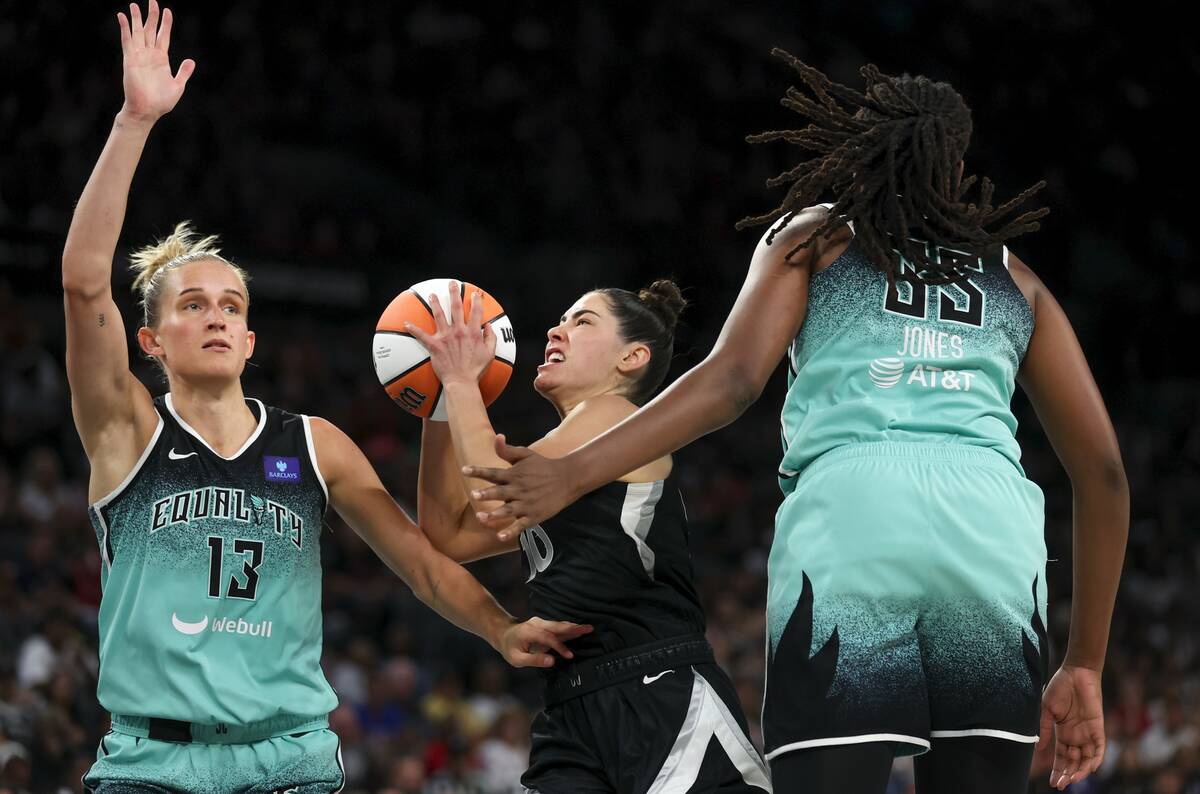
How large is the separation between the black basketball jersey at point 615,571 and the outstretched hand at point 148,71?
1.45 metres

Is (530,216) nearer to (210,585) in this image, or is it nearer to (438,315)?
(438,315)

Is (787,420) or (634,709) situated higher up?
(787,420)

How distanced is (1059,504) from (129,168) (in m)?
12.1

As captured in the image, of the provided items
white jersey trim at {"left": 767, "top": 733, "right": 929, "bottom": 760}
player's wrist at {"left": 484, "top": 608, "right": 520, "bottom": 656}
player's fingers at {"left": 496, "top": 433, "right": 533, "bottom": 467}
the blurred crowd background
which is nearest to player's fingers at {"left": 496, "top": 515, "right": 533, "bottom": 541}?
player's fingers at {"left": 496, "top": 433, "right": 533, "bottom": 467}

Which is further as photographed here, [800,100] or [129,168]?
[129,168]

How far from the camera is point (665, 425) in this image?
2877mm

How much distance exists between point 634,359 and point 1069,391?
137 centimetres

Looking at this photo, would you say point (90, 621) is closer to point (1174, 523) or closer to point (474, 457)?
point (474, 457)

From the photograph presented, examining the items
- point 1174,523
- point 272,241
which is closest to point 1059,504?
point 1174,523

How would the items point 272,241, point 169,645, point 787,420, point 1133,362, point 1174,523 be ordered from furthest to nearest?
point 1133,362 → point 1174,523 → point 272,241 → point 169,645 → point 787,420

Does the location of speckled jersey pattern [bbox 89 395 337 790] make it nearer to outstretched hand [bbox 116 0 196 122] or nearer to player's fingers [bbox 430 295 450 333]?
player's fingers [bbox 430 295 450 333]

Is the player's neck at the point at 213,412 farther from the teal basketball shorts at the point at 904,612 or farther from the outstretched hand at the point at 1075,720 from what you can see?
Answer: the outstretched hand at the point at 1075,720

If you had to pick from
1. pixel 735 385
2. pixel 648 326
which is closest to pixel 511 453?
pixel 735 385

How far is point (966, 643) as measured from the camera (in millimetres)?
2771
